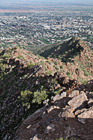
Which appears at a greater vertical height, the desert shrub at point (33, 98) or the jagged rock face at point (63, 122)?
the jagged rock face at point (63, 122)

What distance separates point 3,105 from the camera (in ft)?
68.5

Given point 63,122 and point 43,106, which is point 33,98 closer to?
point 43,106

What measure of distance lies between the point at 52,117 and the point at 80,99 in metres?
2.60

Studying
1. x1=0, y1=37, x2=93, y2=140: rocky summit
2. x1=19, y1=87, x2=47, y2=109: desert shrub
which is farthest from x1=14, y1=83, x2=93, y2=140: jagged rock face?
x1=19, y1=87, x2=47, y2=109: desert shrub

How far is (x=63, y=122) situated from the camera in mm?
11531

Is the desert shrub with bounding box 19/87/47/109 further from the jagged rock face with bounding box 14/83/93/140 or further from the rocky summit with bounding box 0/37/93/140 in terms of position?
the jagged rock face with bounding box 14/83/93/140

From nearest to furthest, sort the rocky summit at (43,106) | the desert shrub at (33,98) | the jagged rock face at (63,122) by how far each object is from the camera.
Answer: the jagged rock face at (63,122), the rocky summit at (43,106), the desert shrub at (33,98)

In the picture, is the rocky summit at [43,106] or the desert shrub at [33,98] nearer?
the rocky summit at [43,106]

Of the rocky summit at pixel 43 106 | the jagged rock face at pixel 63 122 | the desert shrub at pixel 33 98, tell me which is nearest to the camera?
the jagged rock face at pixel 63 122

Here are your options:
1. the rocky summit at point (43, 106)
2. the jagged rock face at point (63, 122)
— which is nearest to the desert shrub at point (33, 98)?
the rocky summit at point (43, 106)

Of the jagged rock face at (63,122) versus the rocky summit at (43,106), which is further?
the rocky summit at (43,106)

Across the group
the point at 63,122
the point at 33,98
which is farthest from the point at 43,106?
the point at 63,122

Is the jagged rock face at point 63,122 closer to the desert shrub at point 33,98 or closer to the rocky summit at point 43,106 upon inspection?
the rocky summit at point 43,106

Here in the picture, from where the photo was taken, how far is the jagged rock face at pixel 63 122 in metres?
10.7
